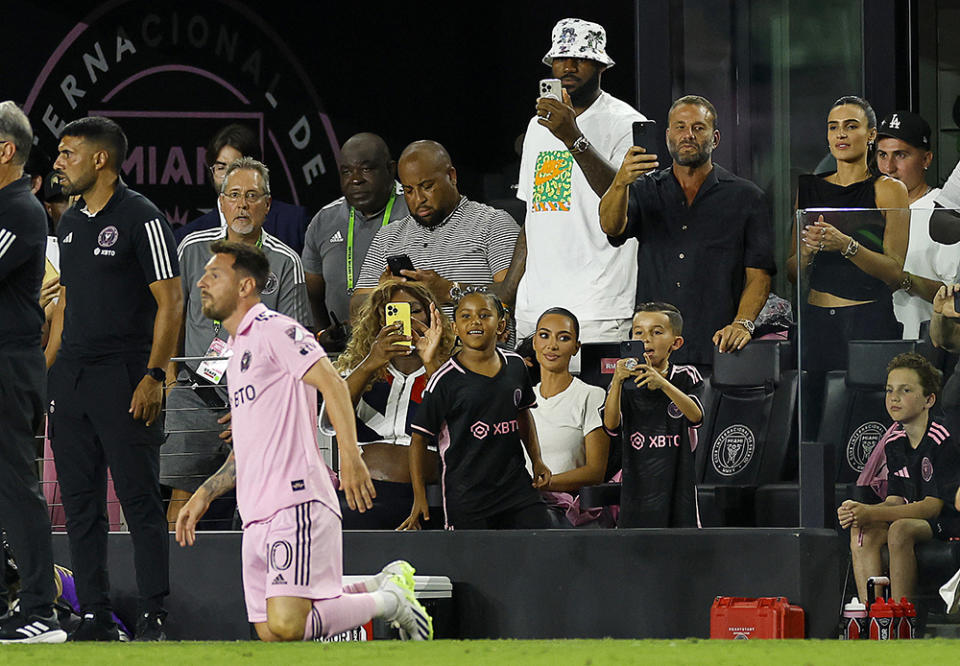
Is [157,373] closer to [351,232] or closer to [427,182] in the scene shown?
[427,182]

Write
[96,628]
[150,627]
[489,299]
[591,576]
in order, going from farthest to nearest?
[489,299]
[591,576]
[150,627]
[96,628]

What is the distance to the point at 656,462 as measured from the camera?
22.4 ft

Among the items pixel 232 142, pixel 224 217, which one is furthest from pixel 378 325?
pixel 232 142

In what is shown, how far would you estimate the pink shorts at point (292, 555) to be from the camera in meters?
5.46

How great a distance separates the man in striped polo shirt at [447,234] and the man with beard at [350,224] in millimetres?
423

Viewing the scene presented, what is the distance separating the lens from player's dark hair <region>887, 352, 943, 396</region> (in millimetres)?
6391

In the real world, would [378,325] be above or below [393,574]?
above

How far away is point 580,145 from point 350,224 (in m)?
1.76

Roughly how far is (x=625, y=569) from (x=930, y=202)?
2.18m

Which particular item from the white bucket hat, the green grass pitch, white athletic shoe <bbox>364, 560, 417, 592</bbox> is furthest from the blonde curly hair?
the green grass pitch

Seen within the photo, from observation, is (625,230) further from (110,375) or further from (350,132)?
(350,132)

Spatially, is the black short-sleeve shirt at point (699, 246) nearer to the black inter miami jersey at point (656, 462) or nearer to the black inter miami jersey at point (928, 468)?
the black inter miami jersey at point (656, 462)

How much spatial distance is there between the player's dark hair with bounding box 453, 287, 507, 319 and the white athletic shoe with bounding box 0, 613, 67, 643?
2.16 meters

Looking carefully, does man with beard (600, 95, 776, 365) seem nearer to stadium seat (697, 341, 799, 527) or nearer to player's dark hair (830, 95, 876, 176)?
stadium seat (697, 341, 799, 527)
